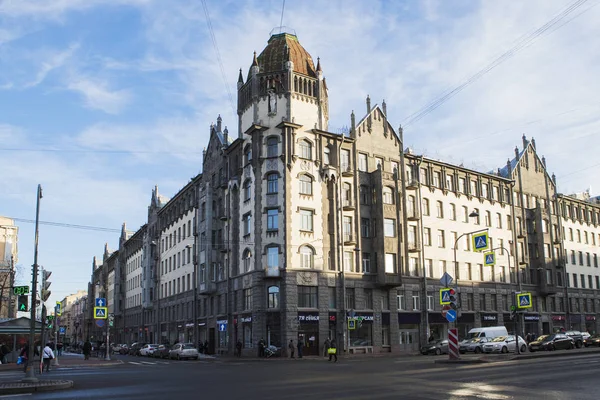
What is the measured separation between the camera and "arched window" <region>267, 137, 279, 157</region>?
5112 cm

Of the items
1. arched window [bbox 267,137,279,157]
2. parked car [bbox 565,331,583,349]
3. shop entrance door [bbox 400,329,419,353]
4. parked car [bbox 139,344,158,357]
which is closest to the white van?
parked car [bbox 565,331,583,349]

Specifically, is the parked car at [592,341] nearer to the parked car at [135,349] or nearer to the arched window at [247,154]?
the arched window at [247,154]

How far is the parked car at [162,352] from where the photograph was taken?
54.6 m

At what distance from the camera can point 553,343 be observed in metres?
43.0

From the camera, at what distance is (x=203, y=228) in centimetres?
6175

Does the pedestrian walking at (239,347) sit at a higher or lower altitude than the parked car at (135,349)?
higher

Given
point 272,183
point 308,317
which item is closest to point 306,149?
point 272,183

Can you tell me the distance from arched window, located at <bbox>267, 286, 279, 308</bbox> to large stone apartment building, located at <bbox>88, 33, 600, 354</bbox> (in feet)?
0.30

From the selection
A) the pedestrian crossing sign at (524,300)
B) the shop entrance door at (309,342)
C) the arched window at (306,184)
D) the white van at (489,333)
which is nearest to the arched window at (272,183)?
the arched window at (306,184)

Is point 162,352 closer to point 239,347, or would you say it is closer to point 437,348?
point 239,347

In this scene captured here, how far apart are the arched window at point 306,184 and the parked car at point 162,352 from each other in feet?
66.5

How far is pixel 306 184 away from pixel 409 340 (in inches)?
721

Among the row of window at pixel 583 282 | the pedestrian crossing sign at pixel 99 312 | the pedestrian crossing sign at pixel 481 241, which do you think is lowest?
the pedestrian crossing sign at pixel 99 312

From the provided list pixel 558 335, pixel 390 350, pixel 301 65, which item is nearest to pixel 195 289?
pixel 390 350
